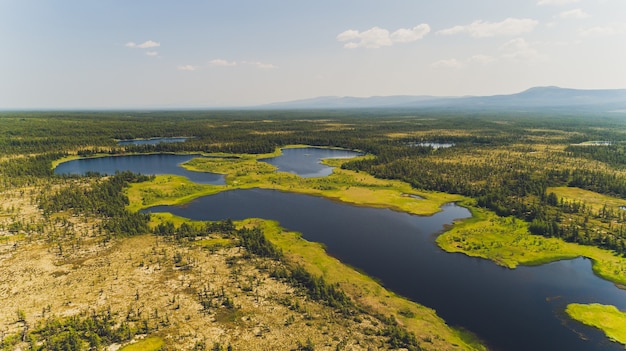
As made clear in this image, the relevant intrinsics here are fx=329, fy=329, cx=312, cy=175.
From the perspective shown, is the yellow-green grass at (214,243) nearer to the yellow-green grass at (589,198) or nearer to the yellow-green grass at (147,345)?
the yellow-green grass at (147,345)

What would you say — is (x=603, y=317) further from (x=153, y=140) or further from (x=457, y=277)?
(x=153, y=140)

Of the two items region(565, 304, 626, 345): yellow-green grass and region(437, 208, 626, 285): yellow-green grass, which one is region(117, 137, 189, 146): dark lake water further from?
region(565, 304, 626, 345): yellow-green grass

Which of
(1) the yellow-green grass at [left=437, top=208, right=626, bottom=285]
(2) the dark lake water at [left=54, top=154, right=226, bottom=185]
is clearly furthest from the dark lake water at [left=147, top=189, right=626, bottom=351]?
(2) the dark lake water at [left=54, top=154, right=226, bottom=185]

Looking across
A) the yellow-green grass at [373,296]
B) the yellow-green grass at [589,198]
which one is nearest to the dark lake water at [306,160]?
the yellow-green grass at [373,296]

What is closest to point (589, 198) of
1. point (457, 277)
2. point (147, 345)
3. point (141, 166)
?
point (457, 277)

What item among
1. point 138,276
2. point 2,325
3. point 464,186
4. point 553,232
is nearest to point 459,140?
point 464,186
